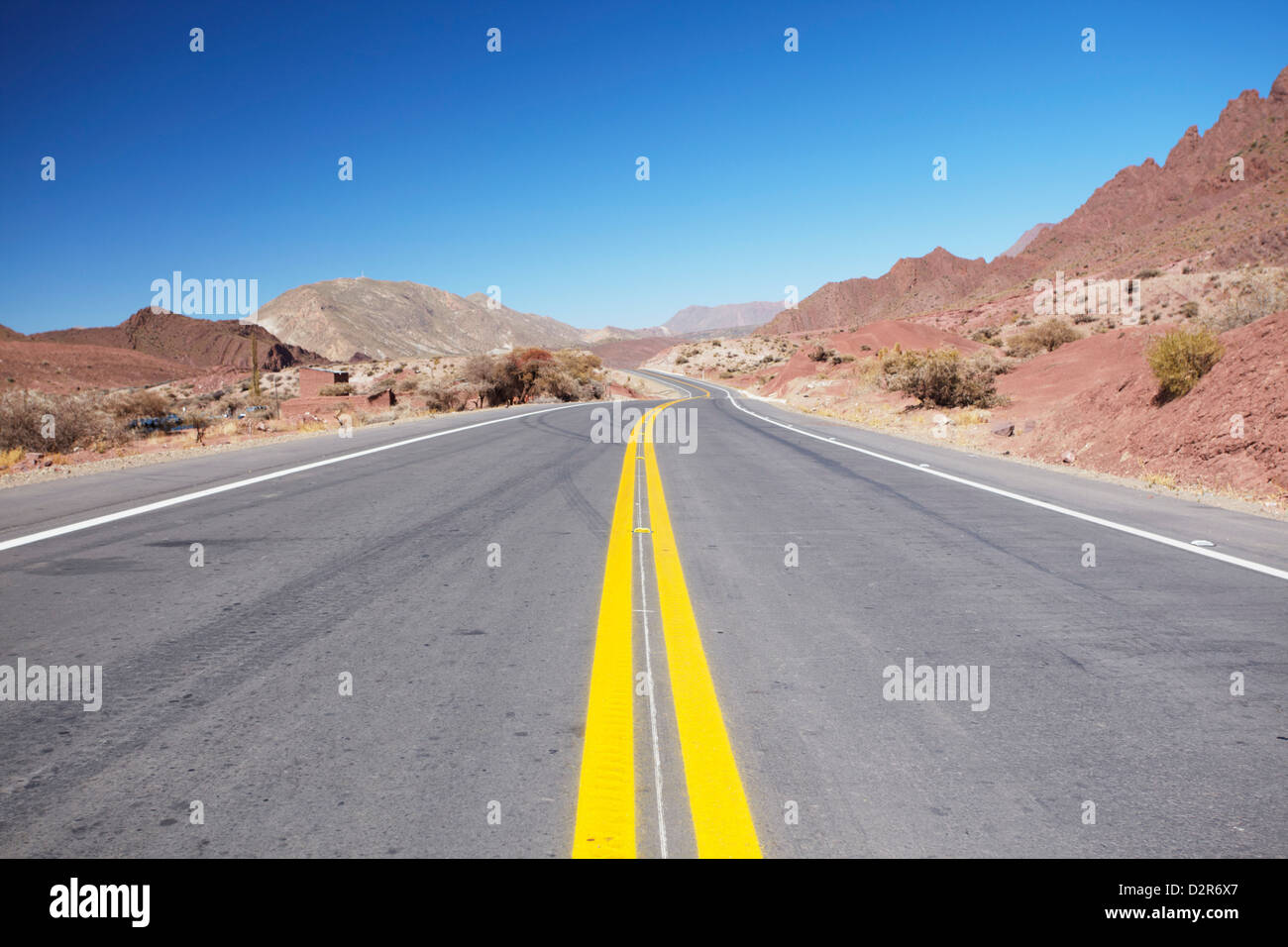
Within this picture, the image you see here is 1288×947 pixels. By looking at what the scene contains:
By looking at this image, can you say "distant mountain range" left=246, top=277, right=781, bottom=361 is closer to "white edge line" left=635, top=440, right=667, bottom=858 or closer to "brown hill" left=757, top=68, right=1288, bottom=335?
"brown hill" left=757, top=68, right=1288, bottom=335

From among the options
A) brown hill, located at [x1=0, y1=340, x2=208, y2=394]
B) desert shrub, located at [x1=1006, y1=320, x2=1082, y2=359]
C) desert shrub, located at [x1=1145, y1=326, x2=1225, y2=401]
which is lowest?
desert shrub, located at [x1=1145, y1=326, x2=1225, y2=401]

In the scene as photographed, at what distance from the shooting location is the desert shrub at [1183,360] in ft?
41.2

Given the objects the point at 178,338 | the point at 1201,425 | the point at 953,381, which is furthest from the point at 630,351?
the point at 1201,425

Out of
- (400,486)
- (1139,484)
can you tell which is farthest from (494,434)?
(1139,484)

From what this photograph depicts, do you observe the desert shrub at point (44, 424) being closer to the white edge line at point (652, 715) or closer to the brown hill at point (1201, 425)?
the white edge line at point (652, 715)

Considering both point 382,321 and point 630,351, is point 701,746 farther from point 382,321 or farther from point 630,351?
point 382,321

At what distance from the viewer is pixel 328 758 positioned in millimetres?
2680

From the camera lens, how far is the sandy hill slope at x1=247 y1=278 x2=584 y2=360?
142 m

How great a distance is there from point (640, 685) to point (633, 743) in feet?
1.70

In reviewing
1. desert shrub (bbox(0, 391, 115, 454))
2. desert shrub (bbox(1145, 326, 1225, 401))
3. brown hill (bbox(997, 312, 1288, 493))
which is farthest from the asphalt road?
desert shrub (bbox(0, 391, 115, 454))

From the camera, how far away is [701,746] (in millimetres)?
2789
